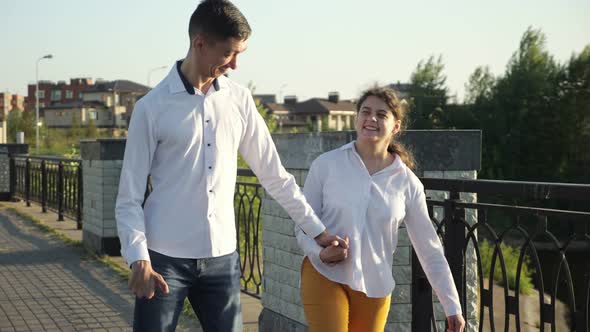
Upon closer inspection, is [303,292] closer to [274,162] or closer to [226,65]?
[274,162]

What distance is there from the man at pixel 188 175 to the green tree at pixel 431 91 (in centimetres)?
5660

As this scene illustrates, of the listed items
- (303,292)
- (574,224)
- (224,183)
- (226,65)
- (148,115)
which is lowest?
(303,292)

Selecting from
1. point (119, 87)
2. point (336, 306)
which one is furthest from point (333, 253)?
point (119, 87)

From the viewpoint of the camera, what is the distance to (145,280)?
8.40 feet

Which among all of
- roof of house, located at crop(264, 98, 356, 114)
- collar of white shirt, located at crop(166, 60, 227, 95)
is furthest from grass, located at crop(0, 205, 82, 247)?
roof of house, located at crop(264, 98, 356, 114)

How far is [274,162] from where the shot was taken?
3.04m

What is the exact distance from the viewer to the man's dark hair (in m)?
2.70

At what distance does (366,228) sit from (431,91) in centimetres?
6123

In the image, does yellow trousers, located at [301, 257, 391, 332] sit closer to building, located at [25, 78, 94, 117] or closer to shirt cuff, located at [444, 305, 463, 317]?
shirt cuff, located at [444, 305, 463, 317]

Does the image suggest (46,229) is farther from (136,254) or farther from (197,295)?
(136,254)

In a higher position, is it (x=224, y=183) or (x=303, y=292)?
(x=224, y=183)

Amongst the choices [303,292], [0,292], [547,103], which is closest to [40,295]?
[0,292]

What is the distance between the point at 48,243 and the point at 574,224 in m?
8.94

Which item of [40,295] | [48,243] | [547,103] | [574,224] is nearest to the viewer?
[574,224]
